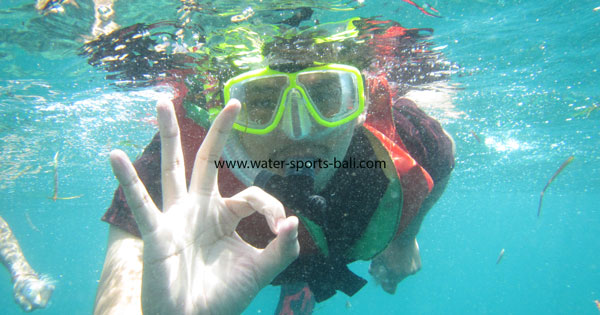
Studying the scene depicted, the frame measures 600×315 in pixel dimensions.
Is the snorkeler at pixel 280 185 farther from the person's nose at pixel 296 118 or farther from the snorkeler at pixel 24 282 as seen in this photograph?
the snorkeler at pixel 24 282

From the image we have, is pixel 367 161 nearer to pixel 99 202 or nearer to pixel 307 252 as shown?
pixel 307 252

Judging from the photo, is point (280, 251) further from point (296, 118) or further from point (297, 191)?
point (296, 118)

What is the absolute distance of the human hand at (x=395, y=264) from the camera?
4.76m

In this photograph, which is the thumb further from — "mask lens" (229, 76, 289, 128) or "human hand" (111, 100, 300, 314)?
"mask lens" (229, 76, 289, 128)

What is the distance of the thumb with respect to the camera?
1876mm

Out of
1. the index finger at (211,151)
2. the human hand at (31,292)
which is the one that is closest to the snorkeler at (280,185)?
the index finger at (211,151)

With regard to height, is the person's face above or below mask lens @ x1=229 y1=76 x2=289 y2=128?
below

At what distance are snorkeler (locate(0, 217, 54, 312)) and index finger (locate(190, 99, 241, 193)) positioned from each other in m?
11.4

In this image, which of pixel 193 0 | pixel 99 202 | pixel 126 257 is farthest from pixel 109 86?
pixel 99 202

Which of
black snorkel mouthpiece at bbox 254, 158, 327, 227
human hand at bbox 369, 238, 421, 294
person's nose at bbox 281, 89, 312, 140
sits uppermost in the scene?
person's nose at bbox 281, 89, 312, 140

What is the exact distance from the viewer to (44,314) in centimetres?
6950

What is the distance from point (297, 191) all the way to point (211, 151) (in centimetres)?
103

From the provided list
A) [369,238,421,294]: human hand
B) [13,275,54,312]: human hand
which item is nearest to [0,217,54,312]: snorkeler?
[13,275,54,312]: human hand

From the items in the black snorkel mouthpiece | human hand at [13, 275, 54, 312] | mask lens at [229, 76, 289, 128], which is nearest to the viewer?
the black snorkel mouthpiece
